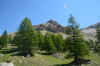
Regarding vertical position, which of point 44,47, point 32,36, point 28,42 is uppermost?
point 32,36

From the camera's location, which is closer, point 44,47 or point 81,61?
point 81,61

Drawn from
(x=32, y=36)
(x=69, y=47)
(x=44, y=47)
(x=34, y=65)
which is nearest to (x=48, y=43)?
(x=44, y=47)

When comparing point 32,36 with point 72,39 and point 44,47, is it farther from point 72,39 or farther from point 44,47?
point 72,39

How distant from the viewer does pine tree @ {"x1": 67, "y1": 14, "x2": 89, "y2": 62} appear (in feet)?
60.6

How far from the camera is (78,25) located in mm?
20000

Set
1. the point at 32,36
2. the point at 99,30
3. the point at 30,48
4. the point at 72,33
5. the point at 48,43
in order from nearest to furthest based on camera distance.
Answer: the point at 72,33 < the point at 30,48 < the point at 32,36 < the point at 99,30 < the point at 48,43

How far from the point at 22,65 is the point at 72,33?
48.3 feet

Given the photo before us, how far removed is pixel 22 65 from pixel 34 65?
258 centimetres

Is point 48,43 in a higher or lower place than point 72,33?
lower

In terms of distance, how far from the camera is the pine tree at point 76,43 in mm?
18484

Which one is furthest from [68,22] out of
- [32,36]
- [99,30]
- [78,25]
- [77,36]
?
[99,30]

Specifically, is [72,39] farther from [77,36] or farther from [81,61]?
[81,61]

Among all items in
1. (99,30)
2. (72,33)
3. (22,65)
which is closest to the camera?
(22,65)

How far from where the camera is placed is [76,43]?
19.3m
